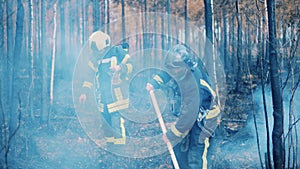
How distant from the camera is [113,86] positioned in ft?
20.3

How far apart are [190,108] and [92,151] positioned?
8.46 ft

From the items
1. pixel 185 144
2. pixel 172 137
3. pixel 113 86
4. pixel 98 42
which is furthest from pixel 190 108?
pixel 98 42

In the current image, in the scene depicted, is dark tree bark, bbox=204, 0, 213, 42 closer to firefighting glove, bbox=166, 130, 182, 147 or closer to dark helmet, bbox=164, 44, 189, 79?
dark helmet, bbox=164, 44, 189, 79

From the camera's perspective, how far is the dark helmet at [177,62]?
14.6ft

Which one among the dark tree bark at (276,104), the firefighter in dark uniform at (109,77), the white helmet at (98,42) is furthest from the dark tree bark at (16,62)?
the dark tree bark at (276,104)

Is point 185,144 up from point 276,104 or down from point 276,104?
down

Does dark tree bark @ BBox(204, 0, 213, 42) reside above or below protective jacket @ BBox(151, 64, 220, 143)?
above

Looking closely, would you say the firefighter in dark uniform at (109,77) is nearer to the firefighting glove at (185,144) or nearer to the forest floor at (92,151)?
the forest floor at (92,151)

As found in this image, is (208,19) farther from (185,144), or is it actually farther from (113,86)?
(185,144)

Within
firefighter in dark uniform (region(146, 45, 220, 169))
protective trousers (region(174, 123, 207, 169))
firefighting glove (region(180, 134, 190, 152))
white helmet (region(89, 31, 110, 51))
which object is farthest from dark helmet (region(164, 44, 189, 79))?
white helmet (region(89, 31, 110, 51))

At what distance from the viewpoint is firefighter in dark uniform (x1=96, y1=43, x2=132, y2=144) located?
6.14 metres

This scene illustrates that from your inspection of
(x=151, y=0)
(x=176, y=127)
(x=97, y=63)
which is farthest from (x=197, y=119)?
(x=151, y=0)

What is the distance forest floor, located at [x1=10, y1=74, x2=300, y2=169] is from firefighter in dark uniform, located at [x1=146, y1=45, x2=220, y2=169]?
0.58 metres

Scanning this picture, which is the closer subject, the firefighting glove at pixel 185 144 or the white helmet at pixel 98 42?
the firefighting glove at pixel 185 144
